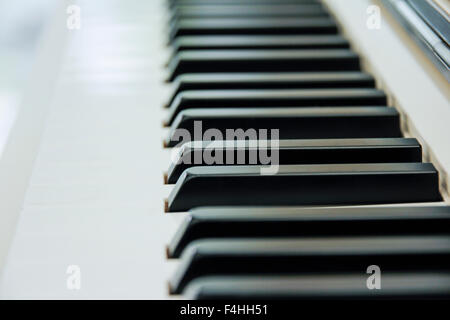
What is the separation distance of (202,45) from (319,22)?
11.4 inches

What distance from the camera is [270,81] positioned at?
1043mm

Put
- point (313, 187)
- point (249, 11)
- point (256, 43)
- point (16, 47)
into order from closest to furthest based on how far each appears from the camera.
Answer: point (313, 187)
point (256, 43)
point (249, 11)
point (16, 47)

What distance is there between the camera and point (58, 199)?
0.77 metres

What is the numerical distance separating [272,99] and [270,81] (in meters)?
0.08

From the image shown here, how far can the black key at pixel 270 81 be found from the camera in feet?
3.37

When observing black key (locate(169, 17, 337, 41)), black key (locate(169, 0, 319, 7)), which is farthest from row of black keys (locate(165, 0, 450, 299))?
black key (locate(169, 0, 319, 7))

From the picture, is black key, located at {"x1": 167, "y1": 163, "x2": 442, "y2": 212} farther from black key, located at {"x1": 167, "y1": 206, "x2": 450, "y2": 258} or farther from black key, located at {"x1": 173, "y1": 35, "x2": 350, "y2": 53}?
black key, located at {"x1": 173, "y1": 35, "x2": 350, "y2": 53}

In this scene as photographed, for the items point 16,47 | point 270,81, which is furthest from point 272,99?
point 16,47

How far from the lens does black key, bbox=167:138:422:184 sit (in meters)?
0.81

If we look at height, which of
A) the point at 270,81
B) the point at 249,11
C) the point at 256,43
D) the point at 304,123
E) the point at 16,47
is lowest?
the point at 304,123

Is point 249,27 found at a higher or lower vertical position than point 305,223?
higher

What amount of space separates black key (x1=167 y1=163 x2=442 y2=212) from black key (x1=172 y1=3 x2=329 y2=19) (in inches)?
25.9

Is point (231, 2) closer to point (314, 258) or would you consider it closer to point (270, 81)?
point (270, 81)
